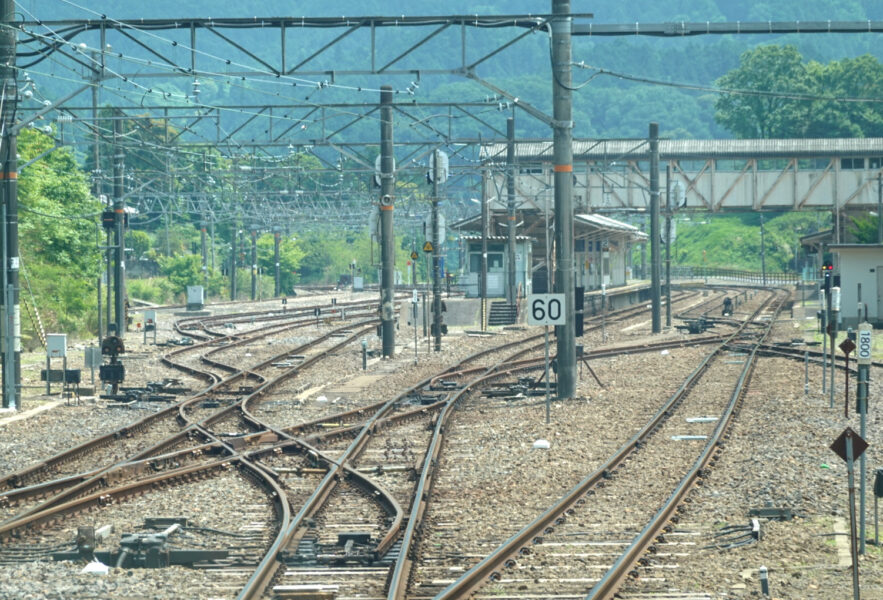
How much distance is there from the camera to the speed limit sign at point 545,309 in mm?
20531

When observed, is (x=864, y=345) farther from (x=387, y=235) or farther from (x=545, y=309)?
(x=387, y=235)

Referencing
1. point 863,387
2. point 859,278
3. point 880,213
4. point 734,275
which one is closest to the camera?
point 863,387

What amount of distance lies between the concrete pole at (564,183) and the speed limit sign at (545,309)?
1.78 meters

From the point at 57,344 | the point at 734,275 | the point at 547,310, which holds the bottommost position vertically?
the point at 57,344

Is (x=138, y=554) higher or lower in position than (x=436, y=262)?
lower

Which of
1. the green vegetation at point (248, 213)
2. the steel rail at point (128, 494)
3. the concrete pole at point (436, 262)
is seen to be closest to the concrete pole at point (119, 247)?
the green vegetation at point (248, 213)

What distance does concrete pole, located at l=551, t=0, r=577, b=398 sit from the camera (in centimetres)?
2242

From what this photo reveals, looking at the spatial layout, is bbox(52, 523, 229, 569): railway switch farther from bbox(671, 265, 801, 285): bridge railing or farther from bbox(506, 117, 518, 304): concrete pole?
bbox(671, 265, 801, 285): bridge railing

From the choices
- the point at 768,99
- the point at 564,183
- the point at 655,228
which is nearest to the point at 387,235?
the point at 564,183

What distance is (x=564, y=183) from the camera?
23.1 meters

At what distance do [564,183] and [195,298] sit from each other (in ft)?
135

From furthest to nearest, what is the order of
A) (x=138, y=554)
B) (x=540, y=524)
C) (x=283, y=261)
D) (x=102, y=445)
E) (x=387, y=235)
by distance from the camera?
1. (x=283, y=261)
2. (x=387, y=235)
3. (x=102, y=445)
4. (x=540, y=524)
5. (x=138, y=554)

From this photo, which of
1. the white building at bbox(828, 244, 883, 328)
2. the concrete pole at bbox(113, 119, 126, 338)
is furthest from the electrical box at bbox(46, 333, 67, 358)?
the white building at bbox(828, 244, 883, 328)

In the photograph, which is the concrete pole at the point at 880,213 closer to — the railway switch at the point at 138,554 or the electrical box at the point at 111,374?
the electrical box at the point at 111,374
